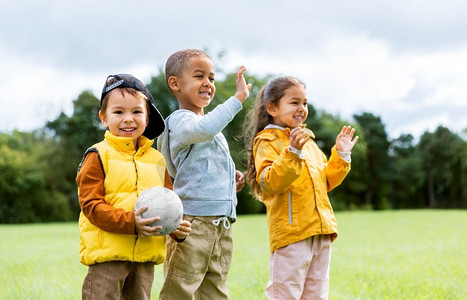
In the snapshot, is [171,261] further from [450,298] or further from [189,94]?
[450,298]

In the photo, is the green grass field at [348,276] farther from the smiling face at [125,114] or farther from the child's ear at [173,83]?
the smiling face at [125,114]

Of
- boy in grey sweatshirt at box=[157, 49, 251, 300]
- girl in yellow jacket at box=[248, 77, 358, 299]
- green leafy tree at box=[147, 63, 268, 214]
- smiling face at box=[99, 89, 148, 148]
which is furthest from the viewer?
green leafy tree at box=[147, 63, 268, 214]

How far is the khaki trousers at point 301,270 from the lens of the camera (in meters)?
3.52

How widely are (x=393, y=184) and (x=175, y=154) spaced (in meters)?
47.0

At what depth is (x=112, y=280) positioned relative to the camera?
2854mm

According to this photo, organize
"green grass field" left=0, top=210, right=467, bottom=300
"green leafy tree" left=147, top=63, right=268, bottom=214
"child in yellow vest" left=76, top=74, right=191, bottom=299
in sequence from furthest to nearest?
"green leafy tree" left=147, top=63, right=268, bottom=214 < "green grass field" left=0, top=210, right=467, bottom=300 < "child in yellow vest" left=76, top=74, right=191, bottom=299

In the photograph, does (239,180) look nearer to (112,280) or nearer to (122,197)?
(122,197)

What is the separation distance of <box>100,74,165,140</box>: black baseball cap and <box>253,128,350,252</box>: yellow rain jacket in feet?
2.63

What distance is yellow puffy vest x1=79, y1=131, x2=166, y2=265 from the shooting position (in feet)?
9.29

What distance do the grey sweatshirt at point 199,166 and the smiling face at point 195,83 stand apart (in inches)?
3.8

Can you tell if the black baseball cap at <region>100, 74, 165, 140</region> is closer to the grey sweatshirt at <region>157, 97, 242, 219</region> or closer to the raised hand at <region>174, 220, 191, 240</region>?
the grey sweatshirt at <region>157, 97, 242, 219</region>

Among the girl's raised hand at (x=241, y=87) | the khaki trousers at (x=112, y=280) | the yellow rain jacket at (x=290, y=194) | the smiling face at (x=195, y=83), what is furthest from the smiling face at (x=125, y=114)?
the yellow rain jacket at (x=290, y=194)

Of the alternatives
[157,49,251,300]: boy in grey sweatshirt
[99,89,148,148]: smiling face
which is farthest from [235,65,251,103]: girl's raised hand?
[99,89,148,148]: smiling face

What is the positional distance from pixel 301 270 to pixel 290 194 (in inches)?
20.8
